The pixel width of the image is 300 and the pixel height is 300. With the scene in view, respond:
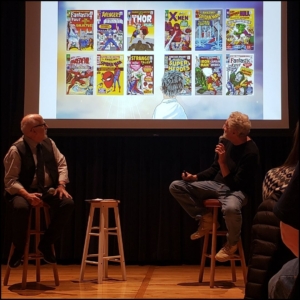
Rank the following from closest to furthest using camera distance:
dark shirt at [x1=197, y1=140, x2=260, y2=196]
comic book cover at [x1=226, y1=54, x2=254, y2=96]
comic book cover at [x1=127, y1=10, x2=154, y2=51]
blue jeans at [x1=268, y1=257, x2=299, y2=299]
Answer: blue jeans at [x1=268, y1=257, x2=299, y2=299]
dark shirt at [x1=197, y1=140, x2=260, y2=196]
comic book cover at [x1=226, y1=54, x2=254, y2=96]
comic book cover at [x1=127, y1=10, x2=154, y2=51]

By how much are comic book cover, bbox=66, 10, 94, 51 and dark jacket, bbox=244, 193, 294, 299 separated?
9.27 feet

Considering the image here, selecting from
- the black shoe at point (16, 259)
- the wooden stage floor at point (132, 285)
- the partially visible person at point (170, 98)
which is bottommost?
the wooden stage floor at point (132, 285)

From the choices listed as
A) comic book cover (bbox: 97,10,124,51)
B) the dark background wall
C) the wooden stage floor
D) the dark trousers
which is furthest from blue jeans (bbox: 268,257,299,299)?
comic book cover (bbox: 97,10,124,51)

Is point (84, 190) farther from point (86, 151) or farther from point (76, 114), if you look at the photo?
point (76, 114)

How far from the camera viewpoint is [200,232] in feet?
13.0

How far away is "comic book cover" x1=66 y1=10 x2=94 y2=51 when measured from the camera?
16.2 feet

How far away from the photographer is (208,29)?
4.89 m

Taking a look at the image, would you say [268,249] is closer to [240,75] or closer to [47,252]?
[47,252]

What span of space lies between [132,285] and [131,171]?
4.77 feet

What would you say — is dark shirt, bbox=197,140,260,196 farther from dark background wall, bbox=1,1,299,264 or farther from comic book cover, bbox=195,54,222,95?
dark background wall, bbox=1,1,299,264

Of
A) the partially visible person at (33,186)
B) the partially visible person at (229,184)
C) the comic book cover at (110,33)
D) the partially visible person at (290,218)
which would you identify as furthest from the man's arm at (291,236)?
the comic book cover at (110,33)

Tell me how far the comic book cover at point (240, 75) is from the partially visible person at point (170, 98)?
1.40 ft

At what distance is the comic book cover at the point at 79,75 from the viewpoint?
491 centimetres

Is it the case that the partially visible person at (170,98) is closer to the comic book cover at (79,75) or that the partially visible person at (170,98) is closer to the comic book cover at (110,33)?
the comic book cover at (110,33)
